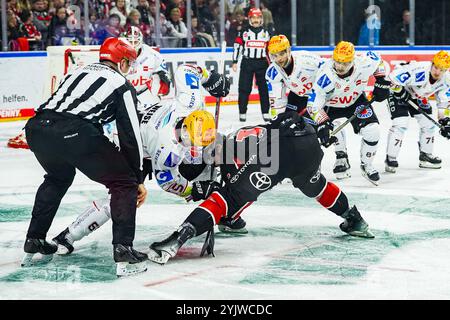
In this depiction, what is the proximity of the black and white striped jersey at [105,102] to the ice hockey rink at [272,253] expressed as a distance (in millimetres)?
638

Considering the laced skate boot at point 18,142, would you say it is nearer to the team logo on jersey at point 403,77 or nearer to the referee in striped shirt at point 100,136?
the team logo on jersey at point 403,77

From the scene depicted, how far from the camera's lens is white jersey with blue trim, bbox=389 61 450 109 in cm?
708

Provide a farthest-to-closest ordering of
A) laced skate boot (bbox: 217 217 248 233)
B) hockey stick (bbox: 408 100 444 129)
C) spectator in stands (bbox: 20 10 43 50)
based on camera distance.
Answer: spectator in stands (bbox: 20 10 43 50), hockey stick (bbox: 408 100 444 129), laced skate boot (bbox: 217 217 248 233)

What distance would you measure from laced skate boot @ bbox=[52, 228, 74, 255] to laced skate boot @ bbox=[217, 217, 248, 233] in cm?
91

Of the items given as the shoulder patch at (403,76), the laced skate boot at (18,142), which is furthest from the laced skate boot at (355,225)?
the laced skate boot at (18,142)

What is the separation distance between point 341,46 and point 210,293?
3315 mm

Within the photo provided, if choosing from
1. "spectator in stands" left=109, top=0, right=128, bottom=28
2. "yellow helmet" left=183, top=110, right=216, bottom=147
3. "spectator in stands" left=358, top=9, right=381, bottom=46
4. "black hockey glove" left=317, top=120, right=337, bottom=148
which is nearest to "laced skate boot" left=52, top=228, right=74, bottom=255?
"yellow helmet" left=183, top=110, right=216, bottom=147

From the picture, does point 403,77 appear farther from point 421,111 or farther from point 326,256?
point 326,256

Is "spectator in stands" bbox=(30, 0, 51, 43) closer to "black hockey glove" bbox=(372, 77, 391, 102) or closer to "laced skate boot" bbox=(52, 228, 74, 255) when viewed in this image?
"black hockey glove" bbox=(372, 77, 391, 102)

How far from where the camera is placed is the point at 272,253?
4.43 metres

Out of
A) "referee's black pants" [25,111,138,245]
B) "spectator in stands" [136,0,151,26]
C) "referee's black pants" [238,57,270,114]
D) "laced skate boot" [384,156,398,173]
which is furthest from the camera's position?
"spectator in stands" [136,0,151,26]

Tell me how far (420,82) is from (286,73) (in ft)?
3.71
